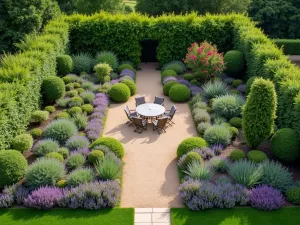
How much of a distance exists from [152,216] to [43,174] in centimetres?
412

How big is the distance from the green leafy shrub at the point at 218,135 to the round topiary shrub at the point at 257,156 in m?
1.33

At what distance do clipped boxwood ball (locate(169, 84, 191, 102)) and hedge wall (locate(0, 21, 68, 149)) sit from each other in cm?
682

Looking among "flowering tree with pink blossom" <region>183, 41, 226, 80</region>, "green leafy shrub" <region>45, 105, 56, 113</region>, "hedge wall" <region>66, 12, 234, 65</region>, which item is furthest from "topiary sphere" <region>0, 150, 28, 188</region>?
"hedge wall" <region>66, 12, 234, 65</region>

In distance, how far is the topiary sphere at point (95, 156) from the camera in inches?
591

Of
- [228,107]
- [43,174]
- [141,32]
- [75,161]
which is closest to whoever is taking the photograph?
[43,174]

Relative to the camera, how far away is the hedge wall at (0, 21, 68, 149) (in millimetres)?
15164

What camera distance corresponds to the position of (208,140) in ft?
54.2

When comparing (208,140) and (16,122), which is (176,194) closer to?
(208,140)

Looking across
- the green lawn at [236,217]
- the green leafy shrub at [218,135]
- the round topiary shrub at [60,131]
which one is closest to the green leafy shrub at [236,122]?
the green leafy shrub at [218,135]

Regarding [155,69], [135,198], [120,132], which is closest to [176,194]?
[135,198]

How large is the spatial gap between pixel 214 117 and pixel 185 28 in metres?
9.53

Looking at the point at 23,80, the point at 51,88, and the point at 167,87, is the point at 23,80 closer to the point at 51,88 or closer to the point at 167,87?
the point at 51,88

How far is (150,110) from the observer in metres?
18.8

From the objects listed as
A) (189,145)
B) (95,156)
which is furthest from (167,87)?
(95,156)
